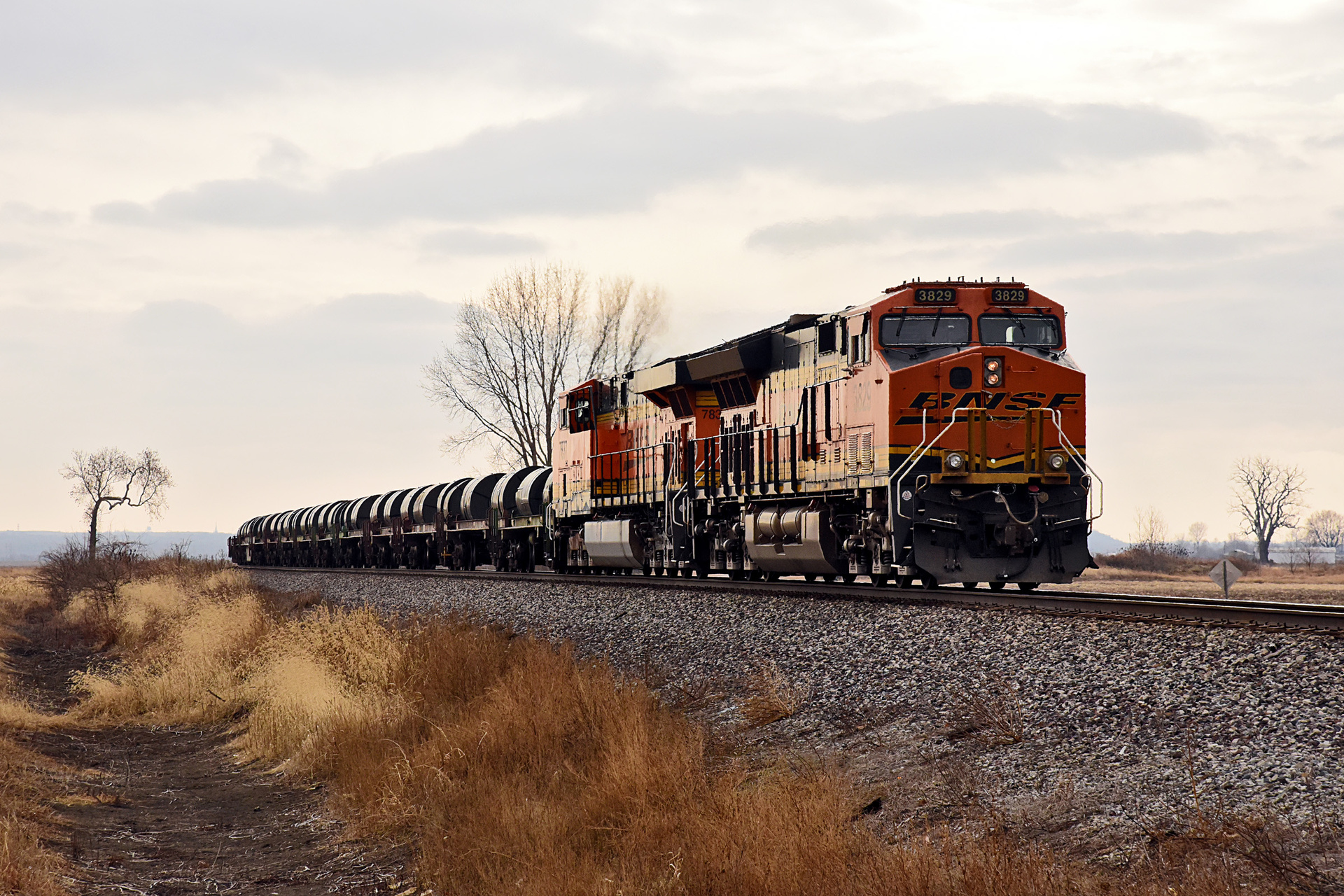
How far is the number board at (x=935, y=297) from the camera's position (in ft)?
50.7

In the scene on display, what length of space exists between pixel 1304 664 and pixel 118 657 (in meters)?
A: 23.3

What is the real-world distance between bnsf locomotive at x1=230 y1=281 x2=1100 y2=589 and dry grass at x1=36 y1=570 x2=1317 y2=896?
13.6 feet

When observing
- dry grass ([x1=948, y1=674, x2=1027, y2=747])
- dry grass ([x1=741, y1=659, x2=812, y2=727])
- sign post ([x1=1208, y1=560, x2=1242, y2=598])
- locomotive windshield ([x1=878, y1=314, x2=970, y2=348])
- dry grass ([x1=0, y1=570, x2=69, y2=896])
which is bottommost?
dry grass ([x1=0, y1=570, x2=69, y2=896])

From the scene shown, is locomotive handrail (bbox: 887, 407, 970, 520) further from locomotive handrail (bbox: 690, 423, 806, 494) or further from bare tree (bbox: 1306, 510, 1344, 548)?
bare tree (bbox: 1306, 510, 1344, 548)

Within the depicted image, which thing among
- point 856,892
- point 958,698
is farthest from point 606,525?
point 856,892

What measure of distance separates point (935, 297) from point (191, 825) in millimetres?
10424

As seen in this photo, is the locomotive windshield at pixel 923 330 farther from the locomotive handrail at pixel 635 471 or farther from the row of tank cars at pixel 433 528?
the row of tank cars at pixel 433 528

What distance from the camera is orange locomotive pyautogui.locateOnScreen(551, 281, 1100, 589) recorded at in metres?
14.5

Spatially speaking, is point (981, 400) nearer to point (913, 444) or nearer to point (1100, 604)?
point (913, 444)

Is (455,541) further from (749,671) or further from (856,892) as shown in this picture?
(856,892)

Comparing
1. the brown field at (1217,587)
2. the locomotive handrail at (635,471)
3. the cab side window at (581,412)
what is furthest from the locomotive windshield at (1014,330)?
the cab side window at (581,412)

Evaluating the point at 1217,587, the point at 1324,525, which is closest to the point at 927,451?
the point at 1217,587

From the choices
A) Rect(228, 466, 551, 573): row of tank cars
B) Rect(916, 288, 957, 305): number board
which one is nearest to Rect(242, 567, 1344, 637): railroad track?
Rect(916, 288, 957, 305): number board

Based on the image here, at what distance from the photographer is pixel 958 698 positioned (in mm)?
8734
